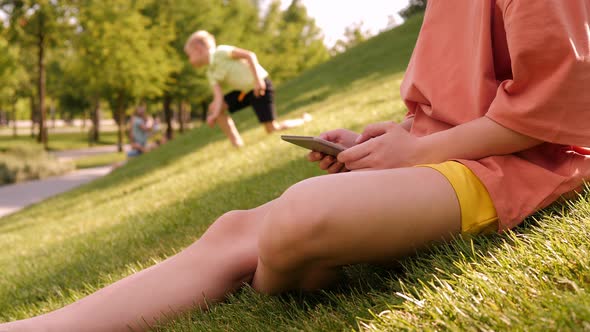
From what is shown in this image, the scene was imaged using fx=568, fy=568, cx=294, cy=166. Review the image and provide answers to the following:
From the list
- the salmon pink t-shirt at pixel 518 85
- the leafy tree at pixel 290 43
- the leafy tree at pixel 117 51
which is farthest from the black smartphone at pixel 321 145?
the leafy tree at pixel 290 43

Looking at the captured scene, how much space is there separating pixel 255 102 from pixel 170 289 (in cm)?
654

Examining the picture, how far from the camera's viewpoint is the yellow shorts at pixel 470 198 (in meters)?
1.58

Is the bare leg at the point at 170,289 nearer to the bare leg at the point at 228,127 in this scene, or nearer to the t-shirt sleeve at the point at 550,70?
the t-shirt sleeve at the point at 550,70

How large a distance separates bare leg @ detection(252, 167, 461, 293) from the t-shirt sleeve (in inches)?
12.1

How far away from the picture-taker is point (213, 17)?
31.4 m

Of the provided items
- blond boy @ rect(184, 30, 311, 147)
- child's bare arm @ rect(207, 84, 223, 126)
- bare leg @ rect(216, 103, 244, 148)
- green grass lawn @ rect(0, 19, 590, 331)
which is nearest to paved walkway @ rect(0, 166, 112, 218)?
green grass lawn @ rect(0, 19, 590, 331)

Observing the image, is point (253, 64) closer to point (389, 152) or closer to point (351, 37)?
point (389, 152)

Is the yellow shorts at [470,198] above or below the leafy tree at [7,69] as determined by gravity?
below

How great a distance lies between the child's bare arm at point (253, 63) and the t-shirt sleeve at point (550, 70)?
20.8 ft

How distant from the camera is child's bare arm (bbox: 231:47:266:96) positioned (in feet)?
25.4

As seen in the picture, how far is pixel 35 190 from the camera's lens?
1560 cm

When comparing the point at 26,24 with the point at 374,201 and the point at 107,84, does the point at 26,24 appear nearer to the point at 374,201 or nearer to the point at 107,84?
the point at 107,84

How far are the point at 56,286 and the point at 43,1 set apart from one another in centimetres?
2550

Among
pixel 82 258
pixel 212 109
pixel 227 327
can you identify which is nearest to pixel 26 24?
pixel 212 109
